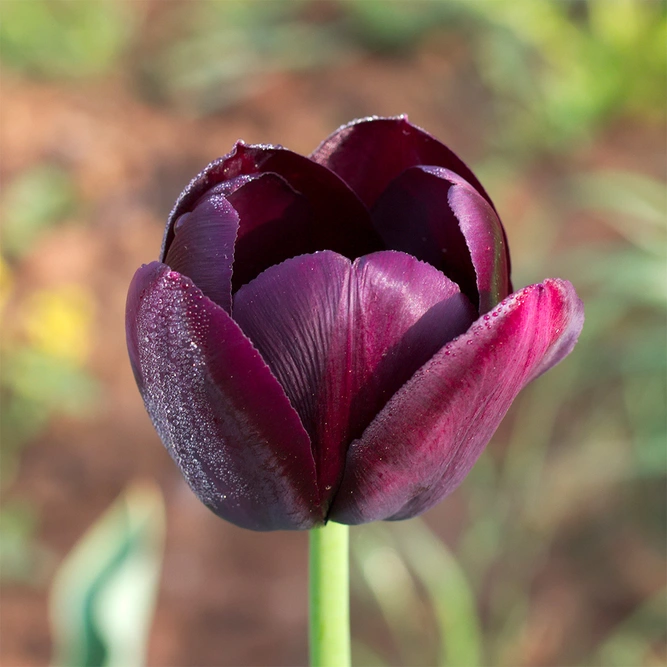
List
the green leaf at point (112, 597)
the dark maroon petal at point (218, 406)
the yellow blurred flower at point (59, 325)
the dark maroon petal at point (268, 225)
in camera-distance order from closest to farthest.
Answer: the dark maroon petal at point (218, 406) < the dark maroon petal at point (268, 225) < the green leaf at point (112, 597) < the yellow blurred flower at point (59, 325)

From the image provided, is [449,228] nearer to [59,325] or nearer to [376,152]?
[376,152]

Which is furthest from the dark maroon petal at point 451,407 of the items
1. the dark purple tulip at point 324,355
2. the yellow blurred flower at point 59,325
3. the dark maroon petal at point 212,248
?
the yellow blurred flower at point 59,325

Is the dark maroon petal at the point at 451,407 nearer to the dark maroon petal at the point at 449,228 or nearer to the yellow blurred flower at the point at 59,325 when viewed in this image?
the dark maroon petal at the point at 449,228

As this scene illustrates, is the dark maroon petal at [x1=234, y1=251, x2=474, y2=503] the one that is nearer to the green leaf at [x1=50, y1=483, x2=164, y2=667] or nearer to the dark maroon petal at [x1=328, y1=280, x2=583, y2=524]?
the dark maroon petal at [x1=328, y1=280, x2=583, y2=524]

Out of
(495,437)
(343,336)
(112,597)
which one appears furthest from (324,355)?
(495,437)

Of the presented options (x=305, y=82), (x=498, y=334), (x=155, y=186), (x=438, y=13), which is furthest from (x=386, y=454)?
(x=438, y=13)

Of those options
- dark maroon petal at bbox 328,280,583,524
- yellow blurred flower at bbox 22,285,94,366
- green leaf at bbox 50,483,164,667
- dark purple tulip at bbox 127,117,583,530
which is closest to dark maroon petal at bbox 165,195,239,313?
dark purple tulip at bbox 127,117,583,530

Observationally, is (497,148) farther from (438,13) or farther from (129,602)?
(129,602)

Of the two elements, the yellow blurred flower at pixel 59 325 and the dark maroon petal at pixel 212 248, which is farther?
the yellow blurred flower at pixel 59 325
